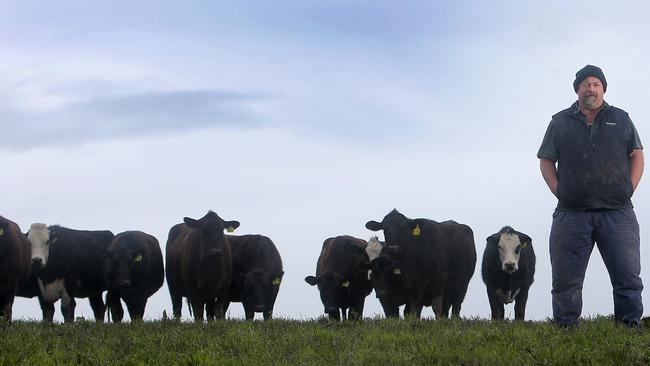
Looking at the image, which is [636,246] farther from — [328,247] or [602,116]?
[328,247]

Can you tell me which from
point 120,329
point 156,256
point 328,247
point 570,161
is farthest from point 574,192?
point 156,256

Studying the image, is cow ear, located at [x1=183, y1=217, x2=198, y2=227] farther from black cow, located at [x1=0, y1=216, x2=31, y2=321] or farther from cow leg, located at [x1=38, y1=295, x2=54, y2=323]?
cow leg, located at [x1=38, y1=295, x2=54, y2=323]

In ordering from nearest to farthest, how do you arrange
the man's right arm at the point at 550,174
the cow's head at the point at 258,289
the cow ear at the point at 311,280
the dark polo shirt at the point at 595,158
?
the dark polo shirt at the point at 595,158, the man's right arm at the point at 550,174, the cow ear at the point at 311,280, the cow's head at the point at 258,289

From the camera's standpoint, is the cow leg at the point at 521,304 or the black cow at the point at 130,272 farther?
the black cow at the point at 130,272

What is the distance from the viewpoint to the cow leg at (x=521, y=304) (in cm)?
2131

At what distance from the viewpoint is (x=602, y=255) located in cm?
1207

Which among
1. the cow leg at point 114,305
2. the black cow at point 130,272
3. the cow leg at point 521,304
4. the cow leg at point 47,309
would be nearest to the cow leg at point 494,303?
the cow leg at point 521,304

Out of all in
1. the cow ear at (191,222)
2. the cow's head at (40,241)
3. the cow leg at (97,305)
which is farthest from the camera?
the cow leg at (97,305)

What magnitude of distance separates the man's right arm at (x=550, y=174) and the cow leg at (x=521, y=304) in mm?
9718

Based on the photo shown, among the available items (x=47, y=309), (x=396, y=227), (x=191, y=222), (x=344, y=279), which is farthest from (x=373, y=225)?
(x=47, y=309)

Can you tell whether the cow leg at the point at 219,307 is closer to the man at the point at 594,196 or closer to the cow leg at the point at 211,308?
the cow leg at the point at 211,308

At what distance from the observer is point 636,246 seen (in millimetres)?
11953

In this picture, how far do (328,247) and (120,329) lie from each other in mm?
9596

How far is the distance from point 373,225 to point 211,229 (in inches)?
148
